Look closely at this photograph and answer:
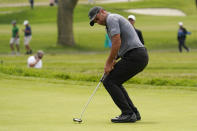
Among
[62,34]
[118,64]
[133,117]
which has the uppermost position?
[118,64]

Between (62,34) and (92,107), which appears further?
(62,34)

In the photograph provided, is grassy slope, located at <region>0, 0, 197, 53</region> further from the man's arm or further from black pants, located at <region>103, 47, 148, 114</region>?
the man's arm

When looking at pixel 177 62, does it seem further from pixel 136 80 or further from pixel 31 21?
pixel 31 21

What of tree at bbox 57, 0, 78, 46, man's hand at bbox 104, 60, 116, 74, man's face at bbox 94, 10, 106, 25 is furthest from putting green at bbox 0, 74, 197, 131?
tree at bbox 57, 0, 78, 46

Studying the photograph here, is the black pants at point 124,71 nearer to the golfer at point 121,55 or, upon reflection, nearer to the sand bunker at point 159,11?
the golfer at point 121,55

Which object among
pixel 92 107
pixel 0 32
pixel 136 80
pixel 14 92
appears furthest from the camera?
pixel 0 32

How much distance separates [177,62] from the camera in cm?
2605

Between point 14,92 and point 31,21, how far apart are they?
43.4m

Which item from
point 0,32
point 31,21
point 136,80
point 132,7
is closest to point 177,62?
point 136,80

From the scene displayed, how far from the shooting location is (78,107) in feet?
35.3

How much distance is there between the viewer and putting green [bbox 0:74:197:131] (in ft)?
27.9

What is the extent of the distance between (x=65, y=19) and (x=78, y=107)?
27.0 m

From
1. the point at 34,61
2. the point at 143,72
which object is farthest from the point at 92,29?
the point at 34,61

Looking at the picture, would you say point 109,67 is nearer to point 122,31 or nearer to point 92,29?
point 122,31
